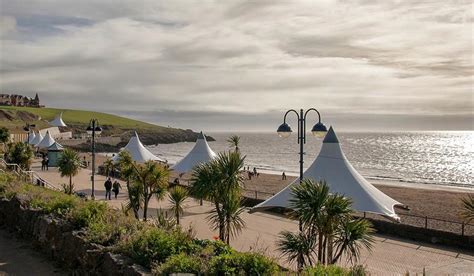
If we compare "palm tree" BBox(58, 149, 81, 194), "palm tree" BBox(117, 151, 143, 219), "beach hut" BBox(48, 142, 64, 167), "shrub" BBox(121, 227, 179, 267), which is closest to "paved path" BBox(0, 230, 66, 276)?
"shrub" BBox(121, 227, 179, 267)

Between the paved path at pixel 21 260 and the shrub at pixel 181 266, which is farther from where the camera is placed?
A: the paved path at pixel 21 260

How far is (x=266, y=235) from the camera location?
18.4 m

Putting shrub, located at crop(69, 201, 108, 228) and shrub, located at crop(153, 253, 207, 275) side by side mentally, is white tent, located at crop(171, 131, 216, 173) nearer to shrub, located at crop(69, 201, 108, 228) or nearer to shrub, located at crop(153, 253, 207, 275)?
shrub, located at crop(69, 201, 108, 228)

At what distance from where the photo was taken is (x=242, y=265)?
6.24 m

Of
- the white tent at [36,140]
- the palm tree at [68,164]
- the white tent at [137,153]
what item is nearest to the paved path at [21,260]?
the palm tree at [68,164]

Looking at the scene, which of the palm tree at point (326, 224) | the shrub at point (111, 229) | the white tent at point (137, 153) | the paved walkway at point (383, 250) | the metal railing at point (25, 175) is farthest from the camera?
the white tent at point (137, 153)

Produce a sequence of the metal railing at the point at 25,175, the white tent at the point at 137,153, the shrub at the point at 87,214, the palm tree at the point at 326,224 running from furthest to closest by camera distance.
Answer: the white tent at the point at 137,153
the metal railing at the point at 25,175
the palm tree at the point at 326,224
the shrub at the point at 87,214

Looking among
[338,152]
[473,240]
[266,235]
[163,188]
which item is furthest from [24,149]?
[473,240]

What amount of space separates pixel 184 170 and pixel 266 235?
37.5 feet

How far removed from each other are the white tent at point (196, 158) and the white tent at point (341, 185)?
11769 millimetres

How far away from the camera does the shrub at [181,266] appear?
6242 millimetres

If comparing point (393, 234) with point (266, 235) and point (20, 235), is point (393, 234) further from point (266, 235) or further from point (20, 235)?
point (20, 235)

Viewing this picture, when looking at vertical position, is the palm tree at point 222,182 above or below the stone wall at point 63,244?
above

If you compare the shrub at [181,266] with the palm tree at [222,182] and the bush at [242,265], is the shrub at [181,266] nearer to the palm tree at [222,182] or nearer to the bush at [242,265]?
the bush at [242,265]
